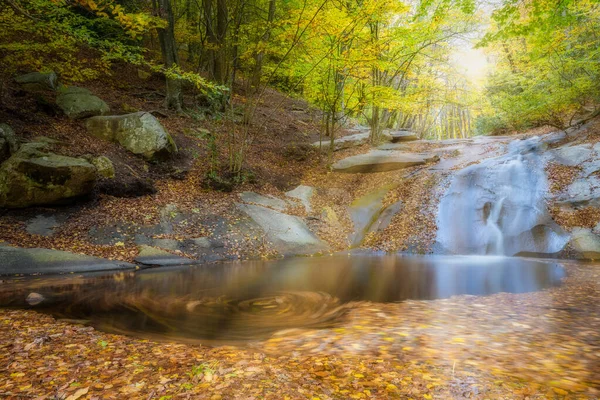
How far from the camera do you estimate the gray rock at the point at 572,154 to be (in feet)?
40.9

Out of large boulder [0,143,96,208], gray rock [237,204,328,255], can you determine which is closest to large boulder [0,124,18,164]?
large boulder [0,143,96,208]

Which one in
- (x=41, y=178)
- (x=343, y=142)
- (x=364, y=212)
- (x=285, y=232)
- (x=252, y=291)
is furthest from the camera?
(x=343, y=142)

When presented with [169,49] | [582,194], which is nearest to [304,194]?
[169,49]

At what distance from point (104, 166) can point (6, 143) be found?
2.37 meters

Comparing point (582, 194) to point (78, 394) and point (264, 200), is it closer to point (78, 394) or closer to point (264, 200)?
point (264, 200)

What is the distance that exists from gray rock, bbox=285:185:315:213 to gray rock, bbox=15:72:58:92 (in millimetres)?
9921

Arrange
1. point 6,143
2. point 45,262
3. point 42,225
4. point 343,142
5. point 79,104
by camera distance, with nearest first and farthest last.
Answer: point 45,262 < point 42,225 < point 6,143 < point 79,104 < point 343,142

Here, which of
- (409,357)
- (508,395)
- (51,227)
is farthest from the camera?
(51,227)

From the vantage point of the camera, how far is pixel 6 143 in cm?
895

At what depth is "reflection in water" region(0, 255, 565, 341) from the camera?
482 centimetres

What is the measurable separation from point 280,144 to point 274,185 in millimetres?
4631

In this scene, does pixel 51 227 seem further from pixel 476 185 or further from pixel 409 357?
pixel 476 185

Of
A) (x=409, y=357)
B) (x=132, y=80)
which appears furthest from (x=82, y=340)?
(x=132, y=80)

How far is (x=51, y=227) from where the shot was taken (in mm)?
8648
